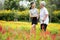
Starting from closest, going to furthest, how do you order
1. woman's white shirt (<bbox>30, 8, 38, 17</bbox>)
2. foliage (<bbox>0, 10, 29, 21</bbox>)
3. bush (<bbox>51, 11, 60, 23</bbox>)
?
woman's white shirt (<bbox>30, 8, 38, 17</bbox>)
foliage (<bbox>0, 10, 29, 21</bbox>)
bush (<bbox>51, 11, 60, 23</bbox>)

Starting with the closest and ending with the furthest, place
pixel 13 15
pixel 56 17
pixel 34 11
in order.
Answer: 1. pixel 34 11
2. pixel 13 15
3. pixel 56 17

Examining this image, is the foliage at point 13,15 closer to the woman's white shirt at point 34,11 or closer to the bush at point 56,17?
the bush at point 56,17

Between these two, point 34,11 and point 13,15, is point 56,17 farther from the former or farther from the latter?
point 34,11

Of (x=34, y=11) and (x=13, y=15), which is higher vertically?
(x=34, y=11)

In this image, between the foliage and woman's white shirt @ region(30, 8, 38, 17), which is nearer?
woman's white shirt @ region(30, 8, 38, 17)

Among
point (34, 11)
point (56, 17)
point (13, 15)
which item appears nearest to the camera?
point (34, 11)

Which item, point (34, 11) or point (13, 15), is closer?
point (34, 11)

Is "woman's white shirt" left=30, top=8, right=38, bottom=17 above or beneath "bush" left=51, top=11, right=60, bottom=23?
above

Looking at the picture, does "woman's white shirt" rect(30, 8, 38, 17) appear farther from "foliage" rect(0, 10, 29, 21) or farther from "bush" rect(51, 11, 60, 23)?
"bush" rect(51, 11, 60, 23)

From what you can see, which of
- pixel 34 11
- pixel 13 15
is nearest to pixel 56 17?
pixel 13 15

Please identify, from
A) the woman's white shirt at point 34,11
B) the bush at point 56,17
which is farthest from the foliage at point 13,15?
the woman's white shirt at point 34,11

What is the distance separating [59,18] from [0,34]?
2041cm

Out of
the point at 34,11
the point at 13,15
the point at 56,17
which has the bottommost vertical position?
the point at 56,17

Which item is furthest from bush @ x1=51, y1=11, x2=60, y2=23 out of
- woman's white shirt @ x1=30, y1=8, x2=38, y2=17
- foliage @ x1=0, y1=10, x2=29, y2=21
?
woman's white shirt @ x1=30, y1=8, x2=38, y2=17
